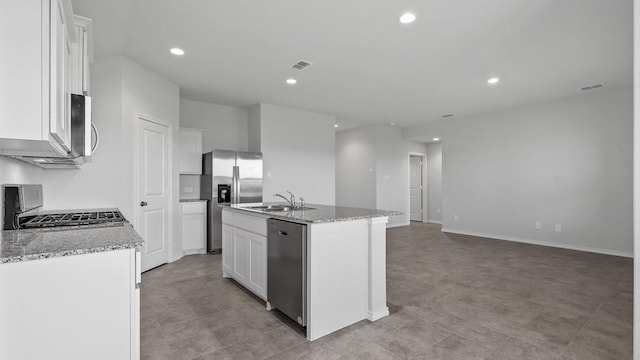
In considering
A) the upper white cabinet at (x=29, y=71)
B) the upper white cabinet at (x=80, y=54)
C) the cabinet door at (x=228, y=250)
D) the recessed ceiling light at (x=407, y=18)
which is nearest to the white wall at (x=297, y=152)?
the cabinet door at (x=228, y=250)

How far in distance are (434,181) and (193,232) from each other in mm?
6577

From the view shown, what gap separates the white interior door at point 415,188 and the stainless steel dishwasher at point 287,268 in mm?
7149

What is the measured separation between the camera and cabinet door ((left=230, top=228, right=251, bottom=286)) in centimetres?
300

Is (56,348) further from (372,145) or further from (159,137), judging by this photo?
(372,145)

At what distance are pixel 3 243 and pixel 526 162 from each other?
6835mm

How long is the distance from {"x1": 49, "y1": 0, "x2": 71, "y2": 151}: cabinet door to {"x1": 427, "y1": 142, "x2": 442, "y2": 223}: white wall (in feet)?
27.8

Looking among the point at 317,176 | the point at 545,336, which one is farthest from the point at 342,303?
the point at 317,176

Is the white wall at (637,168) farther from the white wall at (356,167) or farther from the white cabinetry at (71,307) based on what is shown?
the white wall at (356,167)

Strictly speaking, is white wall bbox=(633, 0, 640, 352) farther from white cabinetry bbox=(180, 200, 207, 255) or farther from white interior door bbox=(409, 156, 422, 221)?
white interior door bbox=(409, 156, 422, 221)

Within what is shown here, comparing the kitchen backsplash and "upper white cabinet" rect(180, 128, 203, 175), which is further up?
"upper white cabinet" rect(180, 128, 203, 175)

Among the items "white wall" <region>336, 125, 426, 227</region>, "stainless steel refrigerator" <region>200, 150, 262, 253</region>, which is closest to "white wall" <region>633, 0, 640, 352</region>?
"stainless steel refrigerator" <region>200, 150, 262, 253</region>

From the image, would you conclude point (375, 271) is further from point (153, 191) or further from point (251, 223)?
point (153, 191)

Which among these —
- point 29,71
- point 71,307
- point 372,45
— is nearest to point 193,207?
point 372,45

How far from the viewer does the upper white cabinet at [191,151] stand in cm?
496
